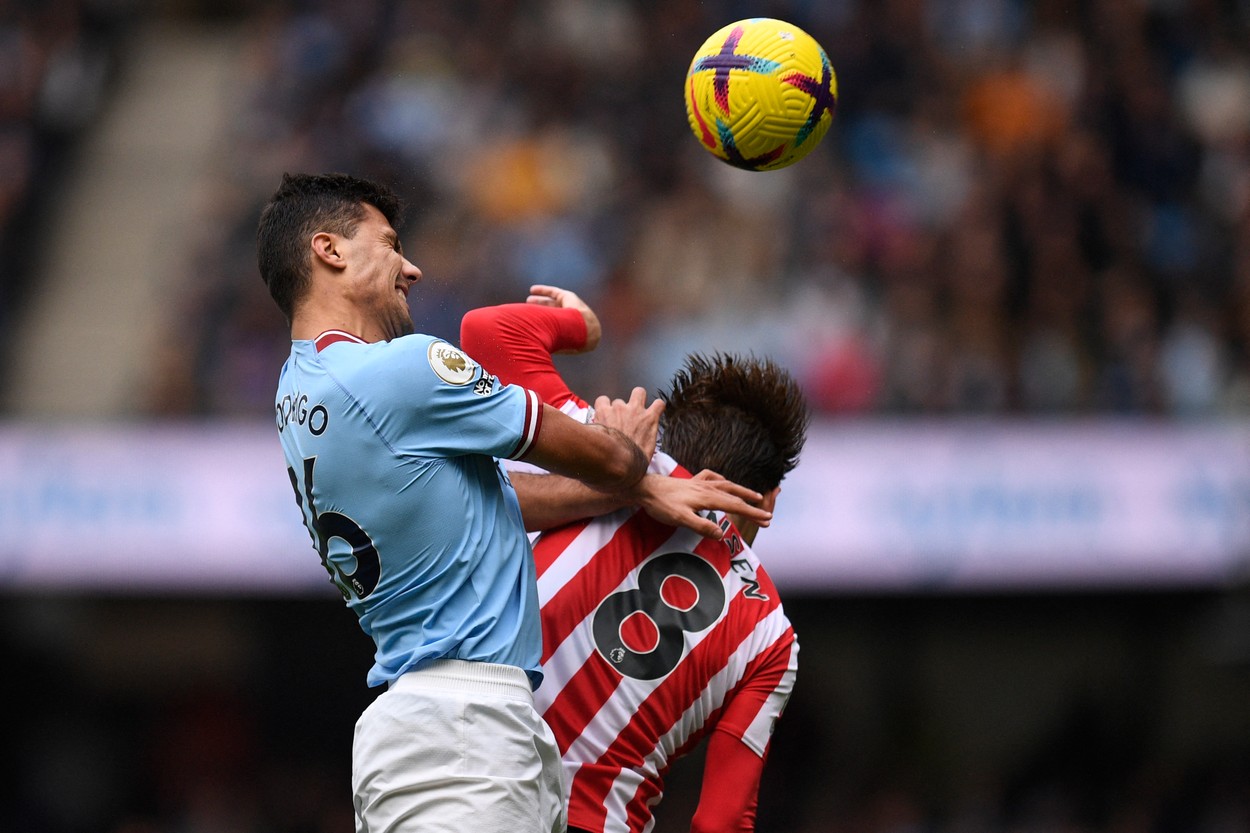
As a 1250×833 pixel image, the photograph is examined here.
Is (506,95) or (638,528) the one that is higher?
(506,95)

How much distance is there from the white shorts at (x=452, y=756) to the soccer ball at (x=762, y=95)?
75.3 inches

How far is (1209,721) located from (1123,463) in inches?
109

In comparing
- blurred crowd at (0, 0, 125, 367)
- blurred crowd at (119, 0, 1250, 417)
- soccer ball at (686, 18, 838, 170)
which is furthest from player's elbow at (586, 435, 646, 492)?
blurred crowd at (0, 0, 125, 367)

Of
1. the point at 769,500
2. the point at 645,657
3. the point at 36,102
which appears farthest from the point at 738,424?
the point at 36,102

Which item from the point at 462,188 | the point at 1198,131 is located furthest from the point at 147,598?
the point at 1198,131

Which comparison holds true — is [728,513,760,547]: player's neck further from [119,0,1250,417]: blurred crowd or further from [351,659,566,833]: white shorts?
[119,0,1250,417]: blurred crowd

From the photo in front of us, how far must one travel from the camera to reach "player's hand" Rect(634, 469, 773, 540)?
3.70m

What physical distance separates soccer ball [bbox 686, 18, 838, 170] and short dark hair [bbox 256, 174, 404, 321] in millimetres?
1291

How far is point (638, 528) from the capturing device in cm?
395

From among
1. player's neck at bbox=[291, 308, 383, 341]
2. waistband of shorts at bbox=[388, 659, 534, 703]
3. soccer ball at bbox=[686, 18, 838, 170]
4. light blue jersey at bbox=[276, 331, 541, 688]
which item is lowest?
waistband of shorts at bbox=[388, 659, 534, 703]

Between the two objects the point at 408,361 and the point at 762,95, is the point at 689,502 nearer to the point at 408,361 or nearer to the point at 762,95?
the point at 408,361

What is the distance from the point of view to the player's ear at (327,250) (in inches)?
145

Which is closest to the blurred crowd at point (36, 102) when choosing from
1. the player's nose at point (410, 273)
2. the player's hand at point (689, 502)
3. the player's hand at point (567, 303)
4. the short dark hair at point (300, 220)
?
the player's hand at point (567, 303)

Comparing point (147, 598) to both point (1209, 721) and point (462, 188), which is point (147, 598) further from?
point (1209, 721)
